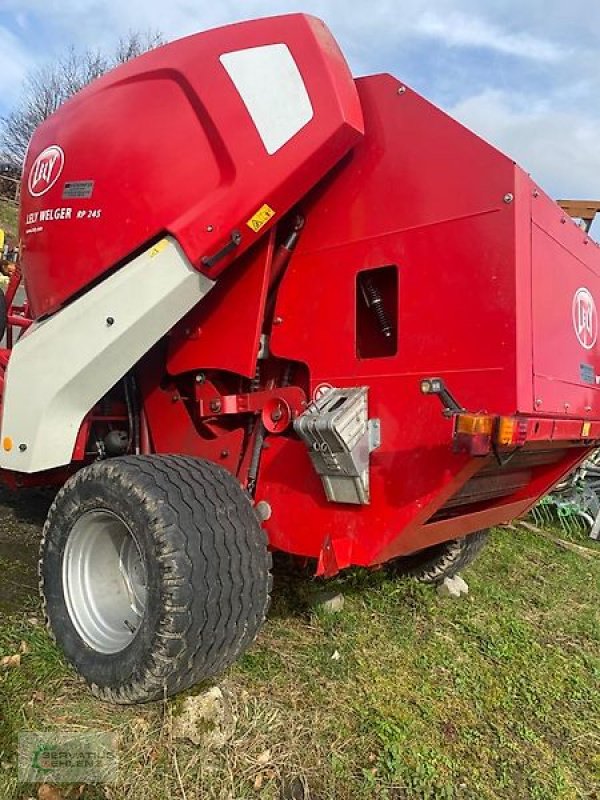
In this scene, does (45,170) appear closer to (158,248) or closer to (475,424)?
(158,248)

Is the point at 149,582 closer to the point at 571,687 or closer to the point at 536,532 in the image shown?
the point at 571,687

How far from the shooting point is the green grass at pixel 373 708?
7.63 ft

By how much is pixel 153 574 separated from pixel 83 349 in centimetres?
97

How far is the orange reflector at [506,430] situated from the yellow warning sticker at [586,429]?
666mm

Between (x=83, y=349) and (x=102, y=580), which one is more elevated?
(x=83, y=349)

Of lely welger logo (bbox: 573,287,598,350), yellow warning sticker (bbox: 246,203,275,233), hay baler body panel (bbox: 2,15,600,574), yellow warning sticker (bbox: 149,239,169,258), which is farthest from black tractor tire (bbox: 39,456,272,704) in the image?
lely welger logo (bbox: 573,287,598,350)

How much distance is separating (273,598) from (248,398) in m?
1.13

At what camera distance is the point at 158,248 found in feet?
8.85

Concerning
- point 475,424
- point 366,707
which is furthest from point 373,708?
point 475,424

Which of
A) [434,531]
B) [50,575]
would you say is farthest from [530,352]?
[50,575]

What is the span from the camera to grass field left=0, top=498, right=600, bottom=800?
2.32 m

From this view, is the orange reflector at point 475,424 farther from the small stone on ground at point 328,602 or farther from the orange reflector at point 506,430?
the small stone on ground at point 328,602

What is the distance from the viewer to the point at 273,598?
349 cm

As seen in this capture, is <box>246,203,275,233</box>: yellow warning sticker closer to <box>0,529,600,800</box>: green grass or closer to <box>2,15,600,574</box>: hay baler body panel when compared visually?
<box>2,15,600,574</box>: hay baler body panel
